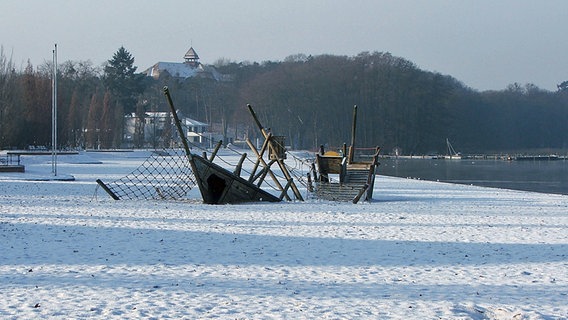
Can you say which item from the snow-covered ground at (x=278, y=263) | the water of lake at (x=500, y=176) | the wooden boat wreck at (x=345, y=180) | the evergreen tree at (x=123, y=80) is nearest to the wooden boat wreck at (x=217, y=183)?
the wooden boat wreck at (x=345, y=180)

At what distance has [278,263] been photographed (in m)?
13.2

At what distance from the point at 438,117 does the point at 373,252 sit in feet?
428

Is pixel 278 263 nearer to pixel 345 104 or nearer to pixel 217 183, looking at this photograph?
pixel 217 183

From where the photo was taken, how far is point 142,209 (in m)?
22.6

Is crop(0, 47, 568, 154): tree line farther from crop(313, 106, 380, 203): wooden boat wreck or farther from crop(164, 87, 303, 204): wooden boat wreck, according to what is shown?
crop(164, 87, 303, 204): wooden boat wreck

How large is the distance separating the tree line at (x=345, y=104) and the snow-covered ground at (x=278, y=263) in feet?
271

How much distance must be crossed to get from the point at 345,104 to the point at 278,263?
12786 centimetres

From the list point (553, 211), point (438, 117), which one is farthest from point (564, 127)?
point (553, 211)

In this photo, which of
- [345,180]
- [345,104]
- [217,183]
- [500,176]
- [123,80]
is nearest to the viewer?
[217,183]

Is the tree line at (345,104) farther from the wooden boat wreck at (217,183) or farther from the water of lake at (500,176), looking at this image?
the wooden boat wreck at (217,183)

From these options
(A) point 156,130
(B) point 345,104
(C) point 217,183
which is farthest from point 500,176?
(B) point 345,104

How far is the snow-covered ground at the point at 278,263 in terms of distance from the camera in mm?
9945

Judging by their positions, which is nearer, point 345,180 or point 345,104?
point 345,180

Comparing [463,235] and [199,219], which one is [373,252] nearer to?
[463,235]
